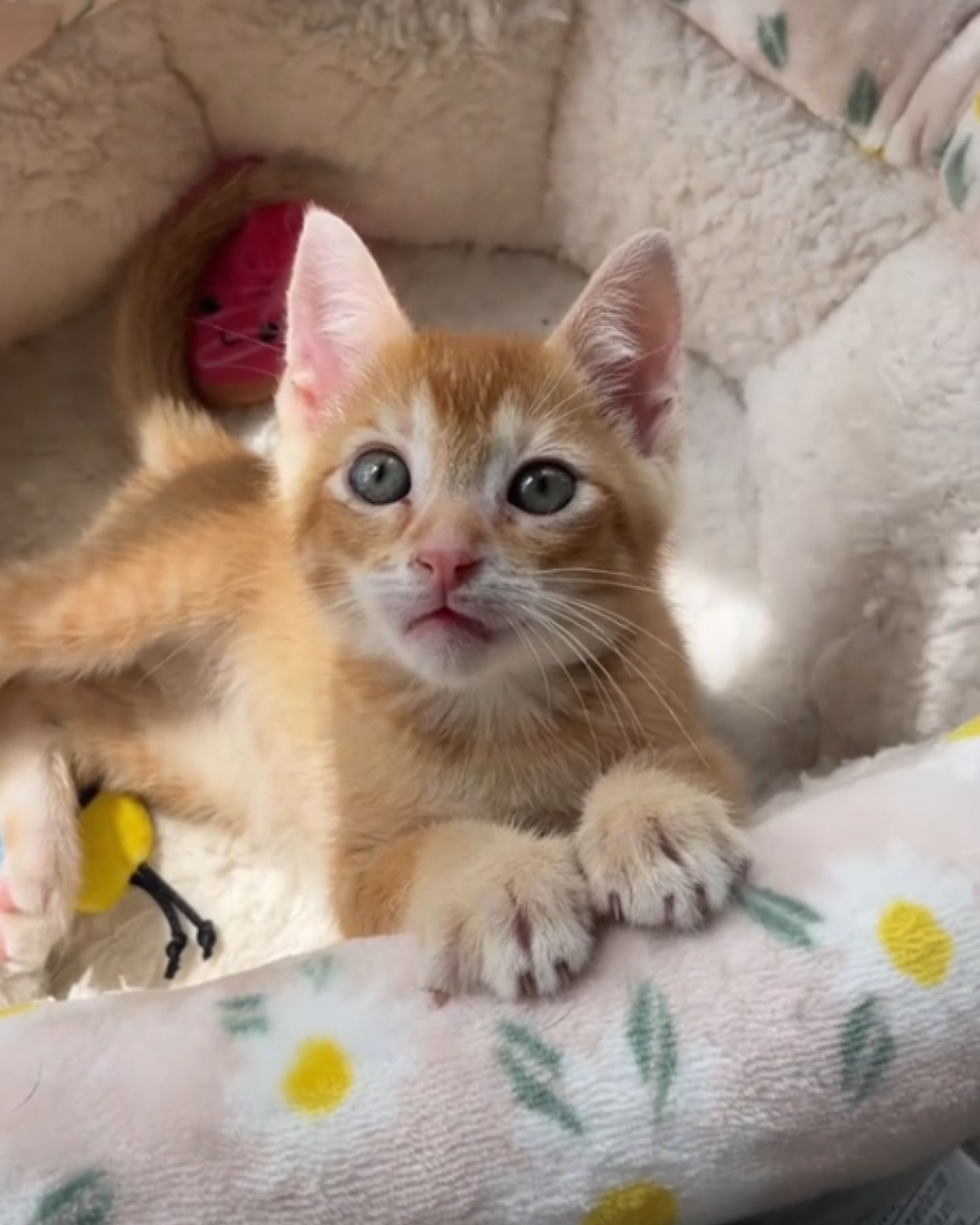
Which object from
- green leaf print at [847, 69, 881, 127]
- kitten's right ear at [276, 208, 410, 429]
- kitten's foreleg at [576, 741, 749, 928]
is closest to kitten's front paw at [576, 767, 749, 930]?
kitten's foreleg at [576, 741, 749, 928]

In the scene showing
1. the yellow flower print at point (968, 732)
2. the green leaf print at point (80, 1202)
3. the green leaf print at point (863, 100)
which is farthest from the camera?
the green leaf print at point (863, 100)

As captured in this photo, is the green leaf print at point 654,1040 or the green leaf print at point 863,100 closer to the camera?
the green leaf print at point 654,1040

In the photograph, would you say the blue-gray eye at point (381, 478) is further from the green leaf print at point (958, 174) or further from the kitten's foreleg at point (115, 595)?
the green leaf print at point (958, 174)

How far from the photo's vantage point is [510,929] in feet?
2.70

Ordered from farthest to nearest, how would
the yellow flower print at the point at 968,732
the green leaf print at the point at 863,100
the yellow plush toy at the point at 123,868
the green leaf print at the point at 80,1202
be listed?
the yellow plush toy at the point at 123,868
the green leaf print at the point at 863,100
the yellow flower print at the point at 968,732
the green leaf print at the point at 80,1202

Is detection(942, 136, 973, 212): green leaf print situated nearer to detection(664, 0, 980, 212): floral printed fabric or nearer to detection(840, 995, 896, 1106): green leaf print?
detection(664, 0, 980, 212): floral printed fabric

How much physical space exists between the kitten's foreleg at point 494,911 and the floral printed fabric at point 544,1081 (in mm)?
18

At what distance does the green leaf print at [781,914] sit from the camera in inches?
32.4

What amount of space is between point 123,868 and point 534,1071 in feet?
2.46

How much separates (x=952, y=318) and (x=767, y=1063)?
77 centimetres

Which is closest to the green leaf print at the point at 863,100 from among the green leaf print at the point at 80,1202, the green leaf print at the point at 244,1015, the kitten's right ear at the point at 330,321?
the kitten's right ear at the point at 330,321

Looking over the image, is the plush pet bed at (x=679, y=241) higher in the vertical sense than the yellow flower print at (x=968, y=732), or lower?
higher

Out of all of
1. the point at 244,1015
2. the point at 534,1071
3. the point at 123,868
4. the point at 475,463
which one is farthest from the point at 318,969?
the point at 123,868

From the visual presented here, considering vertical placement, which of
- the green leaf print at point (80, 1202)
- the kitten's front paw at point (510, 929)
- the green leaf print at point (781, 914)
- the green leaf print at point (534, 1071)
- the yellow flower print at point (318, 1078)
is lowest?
the green leaf print at point (80, 1202)
